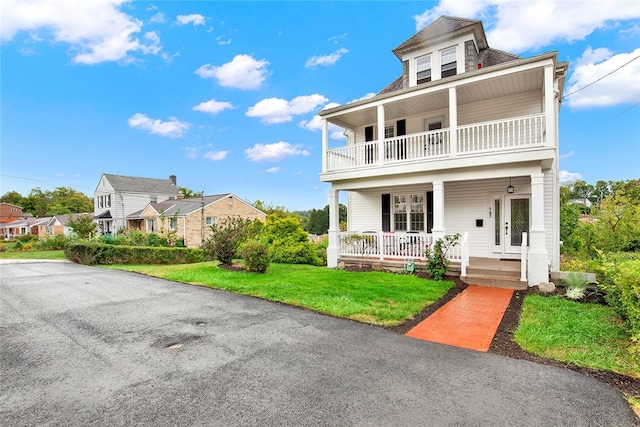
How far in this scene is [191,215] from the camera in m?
29.0

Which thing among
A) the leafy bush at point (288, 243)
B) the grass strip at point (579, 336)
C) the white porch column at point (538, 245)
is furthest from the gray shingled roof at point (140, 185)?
the grass strip at point (579, 336)

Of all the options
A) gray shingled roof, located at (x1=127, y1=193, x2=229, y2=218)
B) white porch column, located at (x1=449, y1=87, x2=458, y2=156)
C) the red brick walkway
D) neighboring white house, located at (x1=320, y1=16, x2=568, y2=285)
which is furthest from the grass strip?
gray shingled roof, located at (x1=127, y1=193, x2=229, y2=218)

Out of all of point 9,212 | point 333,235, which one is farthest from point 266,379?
point 9,212

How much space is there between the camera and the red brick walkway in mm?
4641

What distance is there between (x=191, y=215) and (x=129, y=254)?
13850 millimetres

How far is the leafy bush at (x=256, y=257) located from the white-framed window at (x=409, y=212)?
18.5 ft

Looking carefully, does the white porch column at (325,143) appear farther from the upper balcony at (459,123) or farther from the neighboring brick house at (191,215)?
the neighboring brick house at (191,215)

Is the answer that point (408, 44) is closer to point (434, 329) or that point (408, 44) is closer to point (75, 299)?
point (434, 329)

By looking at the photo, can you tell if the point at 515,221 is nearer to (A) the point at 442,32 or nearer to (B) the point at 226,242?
(A) the point at 442,32

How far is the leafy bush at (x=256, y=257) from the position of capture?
10078 mm

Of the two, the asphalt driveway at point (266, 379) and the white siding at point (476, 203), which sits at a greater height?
the white siding at point (476, 203)

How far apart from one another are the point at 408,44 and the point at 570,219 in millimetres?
11430

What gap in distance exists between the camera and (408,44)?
11.7 meters

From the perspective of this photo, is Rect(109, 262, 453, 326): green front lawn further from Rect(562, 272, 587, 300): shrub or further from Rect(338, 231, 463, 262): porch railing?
Rect(562, 272, 587, 300): shrub
